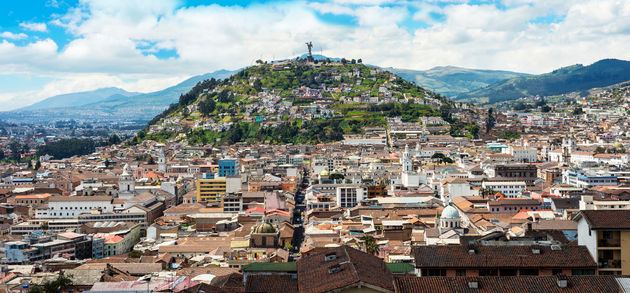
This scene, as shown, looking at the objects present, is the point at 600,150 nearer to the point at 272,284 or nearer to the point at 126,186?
the point at 126,186

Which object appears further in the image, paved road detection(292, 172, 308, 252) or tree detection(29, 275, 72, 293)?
paved road detection(292, 172, 308, 252)

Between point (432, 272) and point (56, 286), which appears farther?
point (56, 286)

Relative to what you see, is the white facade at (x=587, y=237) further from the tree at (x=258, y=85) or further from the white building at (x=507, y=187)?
the tree at (x=258, y=85)

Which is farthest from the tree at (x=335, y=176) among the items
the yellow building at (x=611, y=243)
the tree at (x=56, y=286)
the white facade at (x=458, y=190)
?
the yellow building at (x=611, y=243)

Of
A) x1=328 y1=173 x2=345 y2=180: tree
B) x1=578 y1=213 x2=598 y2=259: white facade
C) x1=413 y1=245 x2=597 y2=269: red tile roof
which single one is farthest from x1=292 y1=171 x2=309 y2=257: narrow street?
x1=578 y1=213 x2=598 y2=259: white facade

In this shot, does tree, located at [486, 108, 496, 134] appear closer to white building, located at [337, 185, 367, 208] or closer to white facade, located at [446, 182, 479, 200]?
white facade, located at [446, 182, 479, 200]

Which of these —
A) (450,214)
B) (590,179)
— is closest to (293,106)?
(590,179)

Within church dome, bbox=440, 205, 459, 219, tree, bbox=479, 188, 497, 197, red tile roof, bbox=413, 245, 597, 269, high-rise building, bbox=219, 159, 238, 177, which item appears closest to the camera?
red tile roof, bbox=413, 245, 597, 269
